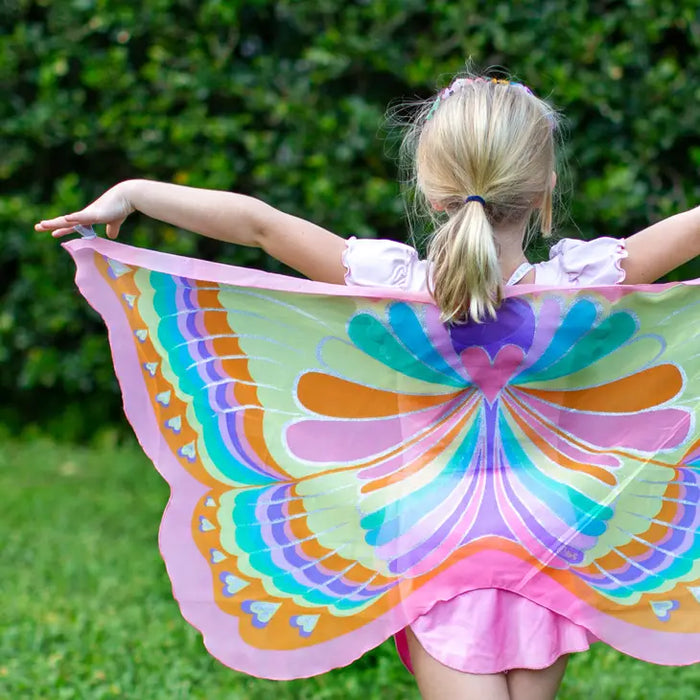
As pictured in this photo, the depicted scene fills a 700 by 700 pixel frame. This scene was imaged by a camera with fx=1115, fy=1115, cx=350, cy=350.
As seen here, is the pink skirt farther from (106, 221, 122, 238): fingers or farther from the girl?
(106, 221, 122, 238): fingers

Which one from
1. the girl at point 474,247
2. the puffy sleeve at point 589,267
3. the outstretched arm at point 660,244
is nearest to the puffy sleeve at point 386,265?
the girl at point 474,247

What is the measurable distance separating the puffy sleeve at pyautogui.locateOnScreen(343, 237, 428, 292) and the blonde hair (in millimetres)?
96

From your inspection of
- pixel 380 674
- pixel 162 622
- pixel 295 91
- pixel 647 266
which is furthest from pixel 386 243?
pixel 295 91

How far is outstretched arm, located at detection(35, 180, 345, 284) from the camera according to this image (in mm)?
2125

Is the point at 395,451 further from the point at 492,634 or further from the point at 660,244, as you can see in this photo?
the point at 660,244

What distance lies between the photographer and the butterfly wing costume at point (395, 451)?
6.72 ft

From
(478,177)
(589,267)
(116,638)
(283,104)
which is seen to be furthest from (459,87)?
(283,104)

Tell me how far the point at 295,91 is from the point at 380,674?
273 cm

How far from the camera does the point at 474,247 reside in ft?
6.27

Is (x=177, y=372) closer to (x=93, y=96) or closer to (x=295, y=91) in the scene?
(x=295, y=91)

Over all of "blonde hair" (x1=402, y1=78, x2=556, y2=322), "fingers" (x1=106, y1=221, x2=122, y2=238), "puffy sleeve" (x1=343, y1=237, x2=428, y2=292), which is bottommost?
"puffy sleeve" (x1=343, y1=237, x2=428, y2=292)

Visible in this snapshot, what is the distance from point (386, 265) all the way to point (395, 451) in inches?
13.9

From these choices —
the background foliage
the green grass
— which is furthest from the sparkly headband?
the background foliage

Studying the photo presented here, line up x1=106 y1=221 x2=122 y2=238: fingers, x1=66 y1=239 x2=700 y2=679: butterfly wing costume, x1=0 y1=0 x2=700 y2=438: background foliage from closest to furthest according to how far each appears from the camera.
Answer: x1=66 y1=239 x2=700 y2=679: butterfly wing costume, x1=106 y1=221 x2=122 y2=238: fingers, x1=0 y1=0 x2=700 y2=438: background foliage
